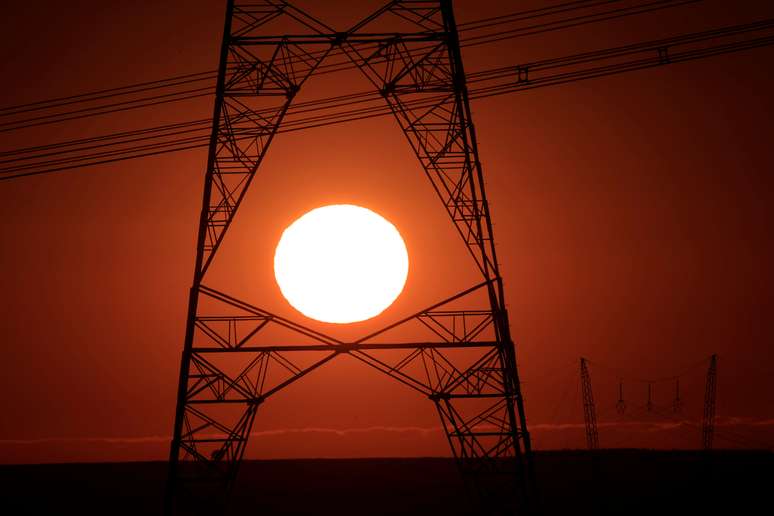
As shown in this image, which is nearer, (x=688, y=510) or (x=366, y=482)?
(x=688, y=510)

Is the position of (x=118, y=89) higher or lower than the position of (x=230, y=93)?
higher

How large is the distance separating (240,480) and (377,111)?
12.8m

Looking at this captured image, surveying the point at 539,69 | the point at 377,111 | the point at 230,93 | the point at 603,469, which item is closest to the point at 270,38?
the point at 230,93

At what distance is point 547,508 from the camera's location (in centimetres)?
1856

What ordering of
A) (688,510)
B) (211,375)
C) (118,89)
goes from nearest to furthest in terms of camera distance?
(211,375) < (688,510) < (118,89)

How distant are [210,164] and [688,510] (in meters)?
16.0

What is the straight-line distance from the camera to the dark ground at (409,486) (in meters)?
18.7

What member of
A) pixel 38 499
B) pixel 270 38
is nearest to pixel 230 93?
pixel 270 38

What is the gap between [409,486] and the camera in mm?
19922

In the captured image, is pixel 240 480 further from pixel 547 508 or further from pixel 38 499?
pixel 547 508

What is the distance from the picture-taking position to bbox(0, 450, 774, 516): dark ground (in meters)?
18.7

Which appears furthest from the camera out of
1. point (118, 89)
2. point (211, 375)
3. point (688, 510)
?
point (118, 89)

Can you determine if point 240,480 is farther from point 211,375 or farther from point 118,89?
point 118,89

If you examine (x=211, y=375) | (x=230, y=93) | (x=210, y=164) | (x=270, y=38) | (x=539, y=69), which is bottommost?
(x=211, y=375)
